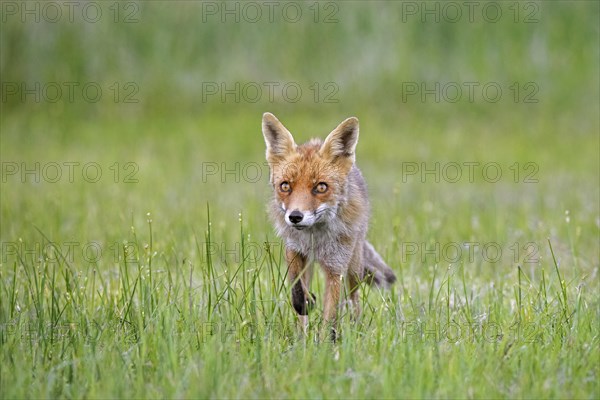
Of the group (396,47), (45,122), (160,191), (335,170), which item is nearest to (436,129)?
A: (396,47)

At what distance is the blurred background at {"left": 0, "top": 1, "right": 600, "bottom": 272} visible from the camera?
16672 millimetres

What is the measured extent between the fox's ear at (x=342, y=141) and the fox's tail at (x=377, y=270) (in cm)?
97

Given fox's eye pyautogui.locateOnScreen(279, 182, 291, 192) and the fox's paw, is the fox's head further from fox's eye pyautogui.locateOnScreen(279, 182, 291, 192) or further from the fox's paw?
the fox's paw

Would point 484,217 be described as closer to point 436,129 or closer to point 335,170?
point 335,170

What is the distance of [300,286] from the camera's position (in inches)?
245

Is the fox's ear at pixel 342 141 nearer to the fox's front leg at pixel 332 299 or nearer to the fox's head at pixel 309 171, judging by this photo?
the fox's head at pixel 309 171

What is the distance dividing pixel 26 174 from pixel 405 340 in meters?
10.5

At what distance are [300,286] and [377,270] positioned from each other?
1038 mm

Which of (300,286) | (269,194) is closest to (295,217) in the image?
(300,286)

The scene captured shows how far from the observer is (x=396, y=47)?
19281 mm

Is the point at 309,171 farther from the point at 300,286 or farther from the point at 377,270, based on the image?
the point at 377,270

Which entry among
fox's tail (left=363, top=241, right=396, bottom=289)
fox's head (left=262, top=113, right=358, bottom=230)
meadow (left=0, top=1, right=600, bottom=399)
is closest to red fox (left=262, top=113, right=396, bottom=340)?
fox's head (left=262, top=113, right=358, bottom=230)

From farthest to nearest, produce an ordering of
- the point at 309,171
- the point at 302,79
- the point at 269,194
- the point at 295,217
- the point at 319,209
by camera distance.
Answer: the point at 302,79, the point at 269,194, the point at 309,171, the point at 319,209, the point at 295,217

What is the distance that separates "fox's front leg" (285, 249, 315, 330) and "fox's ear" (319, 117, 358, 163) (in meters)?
0.79
